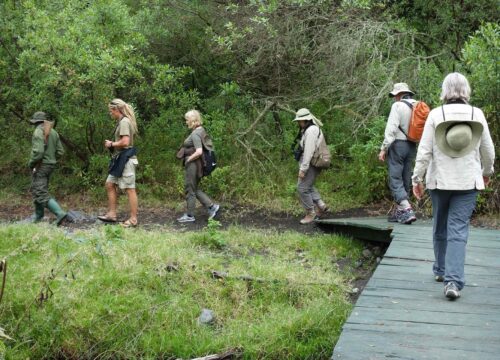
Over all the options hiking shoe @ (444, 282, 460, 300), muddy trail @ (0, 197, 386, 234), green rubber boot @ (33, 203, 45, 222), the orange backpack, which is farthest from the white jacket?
→ green rubber boot @ (33, 203, 45, 222)

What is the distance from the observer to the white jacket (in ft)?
17.4

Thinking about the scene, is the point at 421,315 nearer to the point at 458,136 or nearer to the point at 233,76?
the point at 458,136

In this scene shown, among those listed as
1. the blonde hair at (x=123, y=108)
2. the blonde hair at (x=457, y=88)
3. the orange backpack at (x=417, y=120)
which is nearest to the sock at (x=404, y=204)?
the orange backpack at (x=417, y=120)

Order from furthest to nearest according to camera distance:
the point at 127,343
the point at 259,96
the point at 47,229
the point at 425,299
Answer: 1. the point at 259,96
2. the point at 47,229
3. the point at 127,343
4. the point at 425,299

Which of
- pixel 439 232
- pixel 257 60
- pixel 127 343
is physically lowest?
pixel 127 343

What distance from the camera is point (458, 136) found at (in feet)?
17.3

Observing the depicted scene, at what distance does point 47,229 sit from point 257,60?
5277 millimetres

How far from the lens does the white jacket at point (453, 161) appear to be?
5316 mm

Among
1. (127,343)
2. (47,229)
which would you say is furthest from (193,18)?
(127,343)

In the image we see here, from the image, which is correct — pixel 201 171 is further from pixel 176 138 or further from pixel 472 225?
pixel 472 225

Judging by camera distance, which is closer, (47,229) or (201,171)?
(47,229)

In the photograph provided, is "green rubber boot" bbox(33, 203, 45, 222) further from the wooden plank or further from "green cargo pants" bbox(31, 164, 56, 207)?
the wooden plank

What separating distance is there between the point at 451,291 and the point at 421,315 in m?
0.50

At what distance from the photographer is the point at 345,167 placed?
41.1ft
